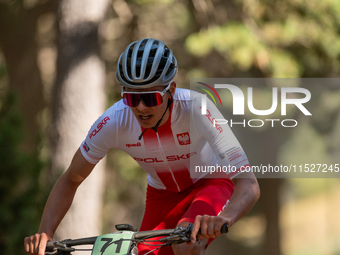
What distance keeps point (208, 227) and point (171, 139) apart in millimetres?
1214

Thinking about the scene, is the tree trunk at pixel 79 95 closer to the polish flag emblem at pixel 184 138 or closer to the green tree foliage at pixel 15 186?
the green tree foliage at pixel 15 186

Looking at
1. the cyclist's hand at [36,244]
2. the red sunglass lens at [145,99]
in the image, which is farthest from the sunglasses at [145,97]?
the cyclist's hand at [36,244]

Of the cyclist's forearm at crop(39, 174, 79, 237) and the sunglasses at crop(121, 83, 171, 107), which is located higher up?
the sunglasses at crop(121, 83, 171, 107)

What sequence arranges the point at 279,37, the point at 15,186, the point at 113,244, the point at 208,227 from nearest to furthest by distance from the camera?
1. the point at 208,227
2. the point at 113,244
3. the point at 15,186
4. the point at 279,37

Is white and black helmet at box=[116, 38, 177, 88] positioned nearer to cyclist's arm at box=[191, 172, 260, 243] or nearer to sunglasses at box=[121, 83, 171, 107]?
sunglasses at box=[121, 83, 171, 107]

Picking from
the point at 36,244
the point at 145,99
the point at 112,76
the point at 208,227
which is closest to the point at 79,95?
the point at 145,99

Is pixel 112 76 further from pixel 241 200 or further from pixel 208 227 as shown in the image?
pixel 208 227

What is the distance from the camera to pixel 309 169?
14.9m

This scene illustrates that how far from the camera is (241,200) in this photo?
269 centimetres

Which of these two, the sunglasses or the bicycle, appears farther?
the sunglasses

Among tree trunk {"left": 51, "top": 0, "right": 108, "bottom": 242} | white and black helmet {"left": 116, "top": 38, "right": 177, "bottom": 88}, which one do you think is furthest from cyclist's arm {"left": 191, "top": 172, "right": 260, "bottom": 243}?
tree trunk {"left": 51, "top": 0, "right": 108, "bottom": 242}

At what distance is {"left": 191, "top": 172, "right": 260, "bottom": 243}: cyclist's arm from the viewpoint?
2.32 meters

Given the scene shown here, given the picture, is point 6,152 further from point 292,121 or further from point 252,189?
point 292,121

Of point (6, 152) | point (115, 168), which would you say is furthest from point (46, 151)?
point (115, 168)
